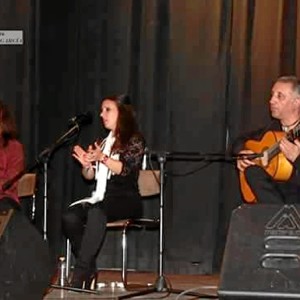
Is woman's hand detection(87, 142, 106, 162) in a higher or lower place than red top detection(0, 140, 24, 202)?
higher

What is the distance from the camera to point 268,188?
15.1 ft

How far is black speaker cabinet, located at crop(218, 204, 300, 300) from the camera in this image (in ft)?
7.60

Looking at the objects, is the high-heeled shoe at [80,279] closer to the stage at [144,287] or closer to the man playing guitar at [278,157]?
the stage at [144,287]

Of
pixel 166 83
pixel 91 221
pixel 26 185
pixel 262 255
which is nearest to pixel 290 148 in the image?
pixel 91 221

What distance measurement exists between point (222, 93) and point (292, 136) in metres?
1.18

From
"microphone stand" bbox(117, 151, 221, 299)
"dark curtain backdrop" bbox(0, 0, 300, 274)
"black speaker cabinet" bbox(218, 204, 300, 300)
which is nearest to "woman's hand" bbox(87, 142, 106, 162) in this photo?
"microphone stand" bbox(117, 151, 221, 299)

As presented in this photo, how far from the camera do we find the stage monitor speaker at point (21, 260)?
115 inches

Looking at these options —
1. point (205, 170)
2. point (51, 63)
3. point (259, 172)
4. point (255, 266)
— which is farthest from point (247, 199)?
point (255, 266)

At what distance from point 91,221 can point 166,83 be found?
3.86 feet

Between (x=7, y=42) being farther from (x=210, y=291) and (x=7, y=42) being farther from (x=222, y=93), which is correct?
(x=210, y=291)

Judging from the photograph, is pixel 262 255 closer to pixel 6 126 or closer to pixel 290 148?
pixel 290 148

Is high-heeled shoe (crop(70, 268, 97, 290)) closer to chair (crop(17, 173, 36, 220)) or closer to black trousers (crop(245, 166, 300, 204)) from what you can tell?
chair (crop(17, 173, 36, 220))

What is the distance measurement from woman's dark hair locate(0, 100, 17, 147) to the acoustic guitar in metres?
1.40

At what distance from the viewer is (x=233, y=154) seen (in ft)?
15.5
